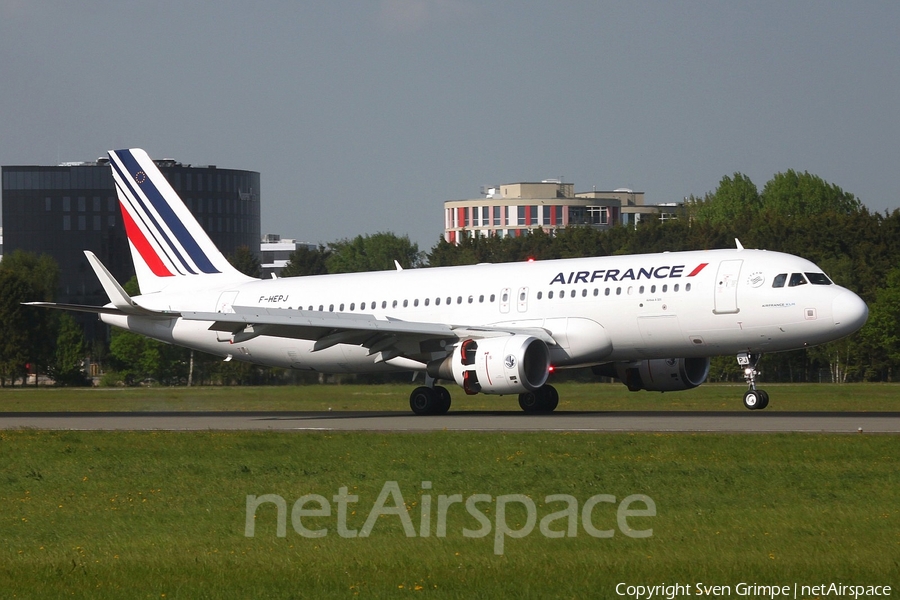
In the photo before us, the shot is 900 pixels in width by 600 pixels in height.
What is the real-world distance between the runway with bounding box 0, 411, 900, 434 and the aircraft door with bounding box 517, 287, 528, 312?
110 inches

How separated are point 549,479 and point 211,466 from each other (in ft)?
18.8

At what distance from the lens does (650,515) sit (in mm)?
14828

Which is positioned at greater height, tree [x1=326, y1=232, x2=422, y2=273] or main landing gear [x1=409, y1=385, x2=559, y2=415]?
tree [x1=326, y1=232, x2=422, y2=273]

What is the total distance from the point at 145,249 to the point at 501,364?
16.1m

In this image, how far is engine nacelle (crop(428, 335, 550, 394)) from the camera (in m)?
30.9

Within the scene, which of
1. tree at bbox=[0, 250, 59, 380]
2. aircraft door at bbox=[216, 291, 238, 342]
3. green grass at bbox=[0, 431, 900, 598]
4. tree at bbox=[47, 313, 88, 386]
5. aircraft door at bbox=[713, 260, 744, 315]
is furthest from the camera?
tree at bbox=[47, 313, 88, 386]

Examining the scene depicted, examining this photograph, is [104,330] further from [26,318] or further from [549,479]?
[549,479]

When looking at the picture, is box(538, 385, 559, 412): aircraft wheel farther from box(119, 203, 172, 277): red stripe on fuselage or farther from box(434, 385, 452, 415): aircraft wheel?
box(119, 203, 172, 277): red stripe on fuselage

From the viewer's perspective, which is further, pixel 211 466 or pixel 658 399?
pixel 658 399

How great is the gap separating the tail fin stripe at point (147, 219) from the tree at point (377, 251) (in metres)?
112

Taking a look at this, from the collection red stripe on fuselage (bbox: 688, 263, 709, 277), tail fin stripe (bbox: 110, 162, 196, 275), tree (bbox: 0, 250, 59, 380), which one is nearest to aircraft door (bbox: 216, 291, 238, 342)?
tail fin stripe (bbox: 110, 162, 196, 275)

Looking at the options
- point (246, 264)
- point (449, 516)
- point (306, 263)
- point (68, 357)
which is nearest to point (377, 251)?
point (306, 263)

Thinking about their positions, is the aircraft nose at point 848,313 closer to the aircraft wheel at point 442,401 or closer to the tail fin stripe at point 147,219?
the aircraft wheel at point 442,401

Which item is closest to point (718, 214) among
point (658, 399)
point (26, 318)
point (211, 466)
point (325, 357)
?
point (26, 318)
